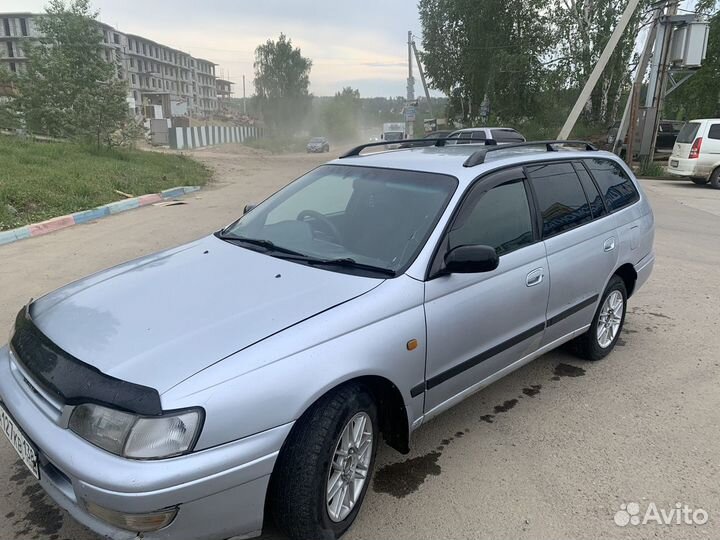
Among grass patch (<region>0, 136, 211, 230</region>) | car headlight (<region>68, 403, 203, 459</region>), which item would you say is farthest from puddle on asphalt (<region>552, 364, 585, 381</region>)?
grass patch (<region>0, 136, 211, 230</region>)

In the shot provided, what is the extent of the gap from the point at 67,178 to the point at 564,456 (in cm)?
1238

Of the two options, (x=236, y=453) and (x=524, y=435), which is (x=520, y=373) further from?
(x=236, y=453)

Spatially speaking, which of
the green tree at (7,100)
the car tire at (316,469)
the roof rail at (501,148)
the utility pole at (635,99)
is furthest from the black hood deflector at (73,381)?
the green tree at (7,100)

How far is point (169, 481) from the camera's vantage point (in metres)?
1.77

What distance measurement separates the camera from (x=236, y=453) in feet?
6.15

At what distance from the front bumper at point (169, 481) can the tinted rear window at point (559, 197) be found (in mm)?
2282

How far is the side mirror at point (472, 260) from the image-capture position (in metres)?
2.57

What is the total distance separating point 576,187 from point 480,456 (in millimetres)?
2014

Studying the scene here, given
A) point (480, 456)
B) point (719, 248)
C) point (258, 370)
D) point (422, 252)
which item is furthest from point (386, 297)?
point (719, 248)

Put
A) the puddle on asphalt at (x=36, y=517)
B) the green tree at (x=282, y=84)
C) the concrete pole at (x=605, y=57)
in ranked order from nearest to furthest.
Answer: the puddle on asphalt at (x=36, y=517) → the concrete pole at (x=605, y=57) → the green tree at (x=282, y=84)

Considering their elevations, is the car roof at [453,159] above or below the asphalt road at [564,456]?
above

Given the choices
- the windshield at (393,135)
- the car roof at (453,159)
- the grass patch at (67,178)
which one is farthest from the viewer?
the windshield at (393,135)

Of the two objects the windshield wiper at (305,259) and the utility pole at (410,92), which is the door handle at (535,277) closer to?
the windshield wiper at (305,259)

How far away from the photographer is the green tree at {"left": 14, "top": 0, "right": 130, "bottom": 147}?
57.1 ft
